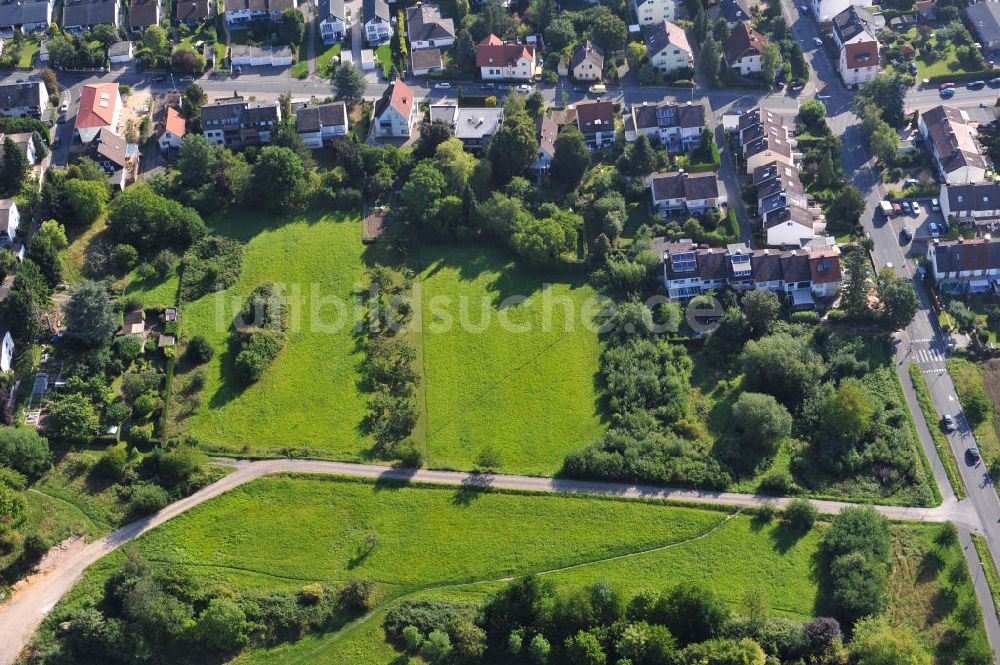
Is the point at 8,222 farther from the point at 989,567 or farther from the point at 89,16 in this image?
the point at 989,567

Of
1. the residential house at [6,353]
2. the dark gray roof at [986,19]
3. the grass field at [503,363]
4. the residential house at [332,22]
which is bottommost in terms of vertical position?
the grass field at [503,363]

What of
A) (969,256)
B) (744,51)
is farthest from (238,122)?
(969,256)

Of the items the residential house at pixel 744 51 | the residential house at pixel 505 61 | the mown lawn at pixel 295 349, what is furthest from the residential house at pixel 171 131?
the residential house at pixel 744 51

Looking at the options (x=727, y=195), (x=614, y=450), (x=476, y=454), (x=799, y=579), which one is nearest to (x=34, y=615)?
(x=476, y=454)

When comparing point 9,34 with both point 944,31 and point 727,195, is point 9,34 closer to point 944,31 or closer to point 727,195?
point 727,195

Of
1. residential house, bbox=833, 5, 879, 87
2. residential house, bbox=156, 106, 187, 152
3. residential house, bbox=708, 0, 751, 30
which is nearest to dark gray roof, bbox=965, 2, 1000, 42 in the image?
residential house, bbox=833, 5, 879, 87

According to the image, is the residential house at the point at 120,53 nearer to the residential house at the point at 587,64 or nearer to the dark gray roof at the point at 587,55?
the dark gray roof at the point at 587,55

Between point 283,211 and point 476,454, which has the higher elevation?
point 283,211
